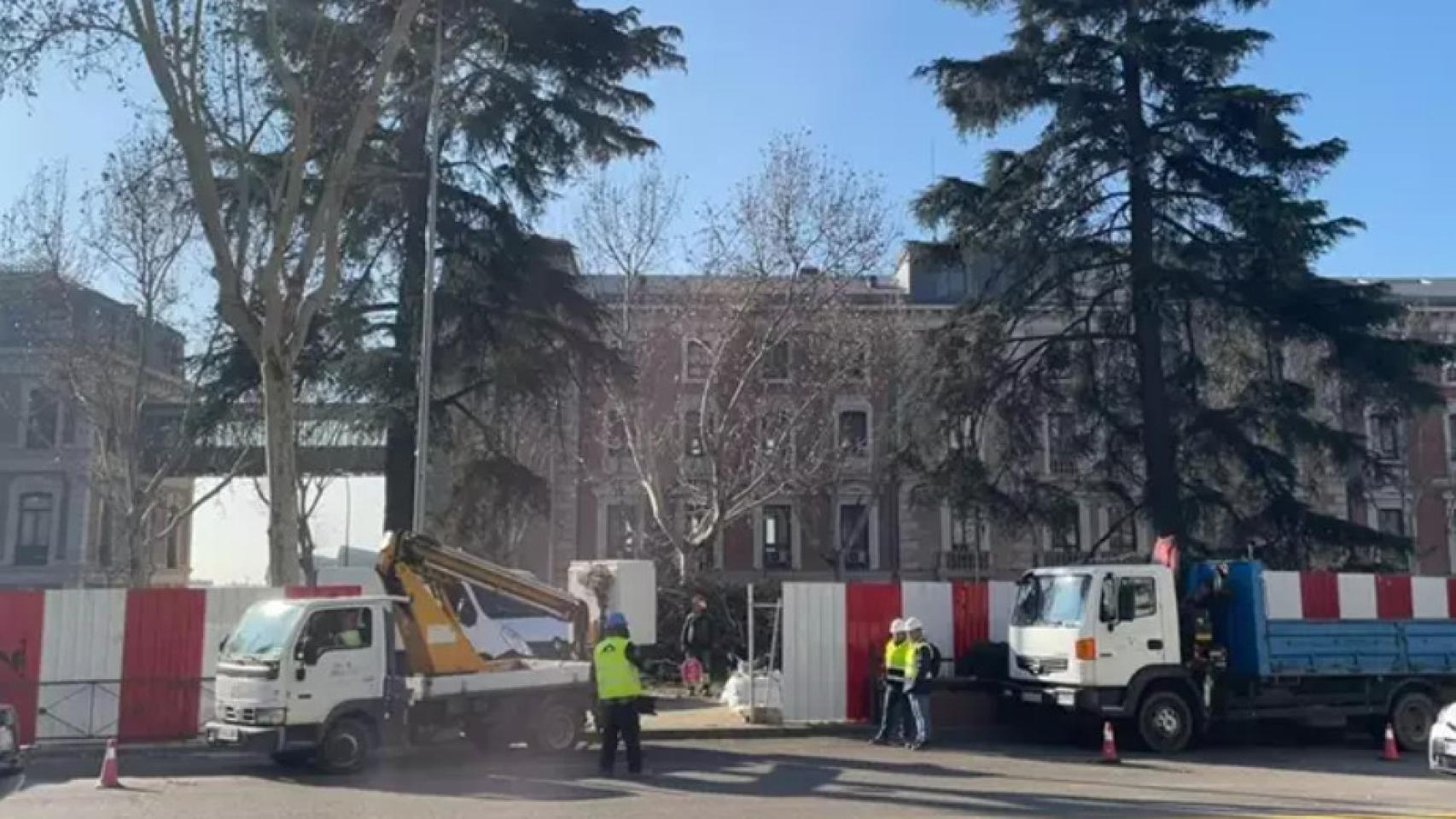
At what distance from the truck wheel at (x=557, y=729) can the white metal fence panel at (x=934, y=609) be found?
584 centimetres

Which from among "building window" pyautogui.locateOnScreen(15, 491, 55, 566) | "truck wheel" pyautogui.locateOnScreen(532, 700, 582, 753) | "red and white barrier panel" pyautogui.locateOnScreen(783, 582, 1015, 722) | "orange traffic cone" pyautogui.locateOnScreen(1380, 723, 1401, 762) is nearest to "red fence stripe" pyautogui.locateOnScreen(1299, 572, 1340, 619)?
"orange traffic cone" pyautogui.locateOnScreen(1380, 723, 1401, 762)

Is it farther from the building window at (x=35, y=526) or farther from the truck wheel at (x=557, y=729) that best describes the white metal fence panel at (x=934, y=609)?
the building window at (x=35, y=526)

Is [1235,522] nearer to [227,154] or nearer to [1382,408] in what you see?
[1382,408]

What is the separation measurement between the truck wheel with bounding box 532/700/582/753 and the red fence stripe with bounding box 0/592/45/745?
669cm

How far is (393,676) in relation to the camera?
49.5 feet

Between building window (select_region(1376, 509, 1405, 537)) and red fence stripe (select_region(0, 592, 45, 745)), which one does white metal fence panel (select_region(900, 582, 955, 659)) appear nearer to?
red fence stripe (select_region(0, 592, 45, 745))

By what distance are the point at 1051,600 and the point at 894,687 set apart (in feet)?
8.48

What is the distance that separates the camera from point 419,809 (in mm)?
11773

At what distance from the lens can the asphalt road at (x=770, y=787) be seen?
1170 cm

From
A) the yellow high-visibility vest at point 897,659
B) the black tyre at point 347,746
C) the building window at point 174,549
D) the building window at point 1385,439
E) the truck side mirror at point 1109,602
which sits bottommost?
the black tyre at point 347,746

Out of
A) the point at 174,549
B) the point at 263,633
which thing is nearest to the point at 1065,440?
the point at 263,633

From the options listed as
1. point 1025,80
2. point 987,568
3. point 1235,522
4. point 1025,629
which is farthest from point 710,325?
point 987,568

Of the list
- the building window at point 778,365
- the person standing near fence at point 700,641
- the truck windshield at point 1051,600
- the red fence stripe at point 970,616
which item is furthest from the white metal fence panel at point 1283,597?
the building window at point 778,365

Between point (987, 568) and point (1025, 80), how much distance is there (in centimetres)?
2550
